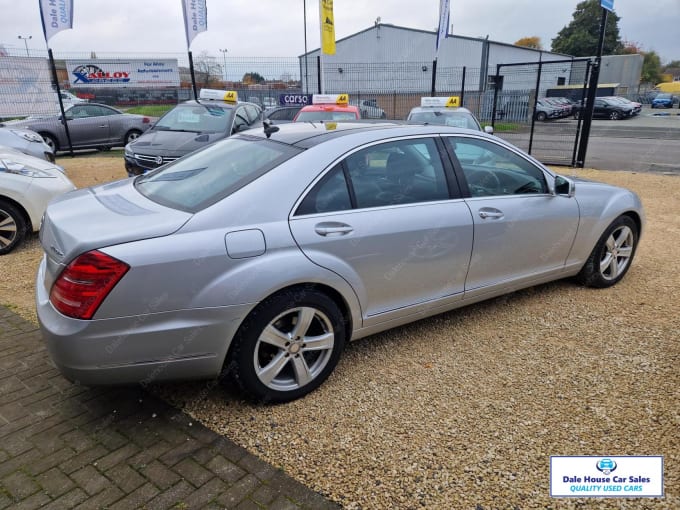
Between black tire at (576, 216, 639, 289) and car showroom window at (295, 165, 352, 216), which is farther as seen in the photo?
black tire at (576, 216, 639, 289)

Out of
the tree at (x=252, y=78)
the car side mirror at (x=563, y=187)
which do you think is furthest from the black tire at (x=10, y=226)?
the tree at (x=252, y=78)

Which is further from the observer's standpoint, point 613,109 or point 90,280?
point 613,109

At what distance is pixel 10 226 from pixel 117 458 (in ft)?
13.9

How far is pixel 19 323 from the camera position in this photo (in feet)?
12.7

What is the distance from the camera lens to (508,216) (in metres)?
3.61

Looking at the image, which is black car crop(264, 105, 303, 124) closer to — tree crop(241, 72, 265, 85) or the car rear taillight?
tree crop(241, 72, 265, 85)

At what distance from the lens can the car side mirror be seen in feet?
12.9

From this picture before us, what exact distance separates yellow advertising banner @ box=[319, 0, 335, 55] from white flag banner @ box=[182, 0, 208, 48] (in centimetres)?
324

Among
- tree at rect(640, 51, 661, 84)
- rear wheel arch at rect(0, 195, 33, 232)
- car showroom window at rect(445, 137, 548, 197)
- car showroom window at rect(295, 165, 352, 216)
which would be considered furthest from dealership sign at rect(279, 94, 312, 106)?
tree at rect(640, 51, 661, 84)

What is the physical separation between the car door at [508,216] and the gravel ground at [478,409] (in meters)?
0.46

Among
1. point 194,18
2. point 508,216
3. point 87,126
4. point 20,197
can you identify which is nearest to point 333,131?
point 508,216

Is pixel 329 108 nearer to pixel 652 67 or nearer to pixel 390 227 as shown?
pixel 390 227

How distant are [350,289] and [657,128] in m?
29.9

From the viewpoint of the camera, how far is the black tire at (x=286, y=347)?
8.67 feet
